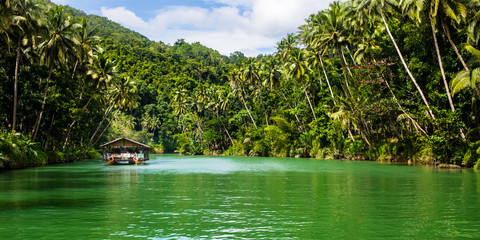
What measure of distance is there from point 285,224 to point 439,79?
33109mm

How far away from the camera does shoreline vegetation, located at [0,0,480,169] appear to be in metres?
37.1

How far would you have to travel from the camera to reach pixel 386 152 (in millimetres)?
51719

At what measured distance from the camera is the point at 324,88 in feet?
228

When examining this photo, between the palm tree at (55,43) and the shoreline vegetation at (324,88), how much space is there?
126 mm

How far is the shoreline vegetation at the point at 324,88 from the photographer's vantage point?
37.1 metres

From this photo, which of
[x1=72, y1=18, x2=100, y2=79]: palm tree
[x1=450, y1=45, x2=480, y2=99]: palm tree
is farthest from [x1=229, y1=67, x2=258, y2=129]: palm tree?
[x1=450, y1=45, x2=480, y2=99]: palm tree

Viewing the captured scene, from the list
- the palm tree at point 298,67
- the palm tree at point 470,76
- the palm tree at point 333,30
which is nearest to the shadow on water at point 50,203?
the palm tree at point 470,76

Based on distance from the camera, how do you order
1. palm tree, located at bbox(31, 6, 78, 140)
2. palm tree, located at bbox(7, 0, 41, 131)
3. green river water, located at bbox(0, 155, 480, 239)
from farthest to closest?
palm tree, located at bbox(31, 6, 78, 140) < palm tree, located at bbox(7, 0, 41, 131) < green river water, located at bbox(0, 155, 480, 239)

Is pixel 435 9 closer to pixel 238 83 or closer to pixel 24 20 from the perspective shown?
pixel 24 20

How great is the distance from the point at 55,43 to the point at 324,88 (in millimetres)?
42286

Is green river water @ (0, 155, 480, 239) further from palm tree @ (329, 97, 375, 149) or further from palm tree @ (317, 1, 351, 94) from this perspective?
palm tree @ (317, 1, 351, 94)

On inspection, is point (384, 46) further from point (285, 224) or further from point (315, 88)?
point (285, 224)

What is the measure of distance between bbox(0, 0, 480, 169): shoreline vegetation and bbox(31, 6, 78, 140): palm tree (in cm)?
13

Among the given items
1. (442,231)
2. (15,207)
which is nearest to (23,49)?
(15,207)
